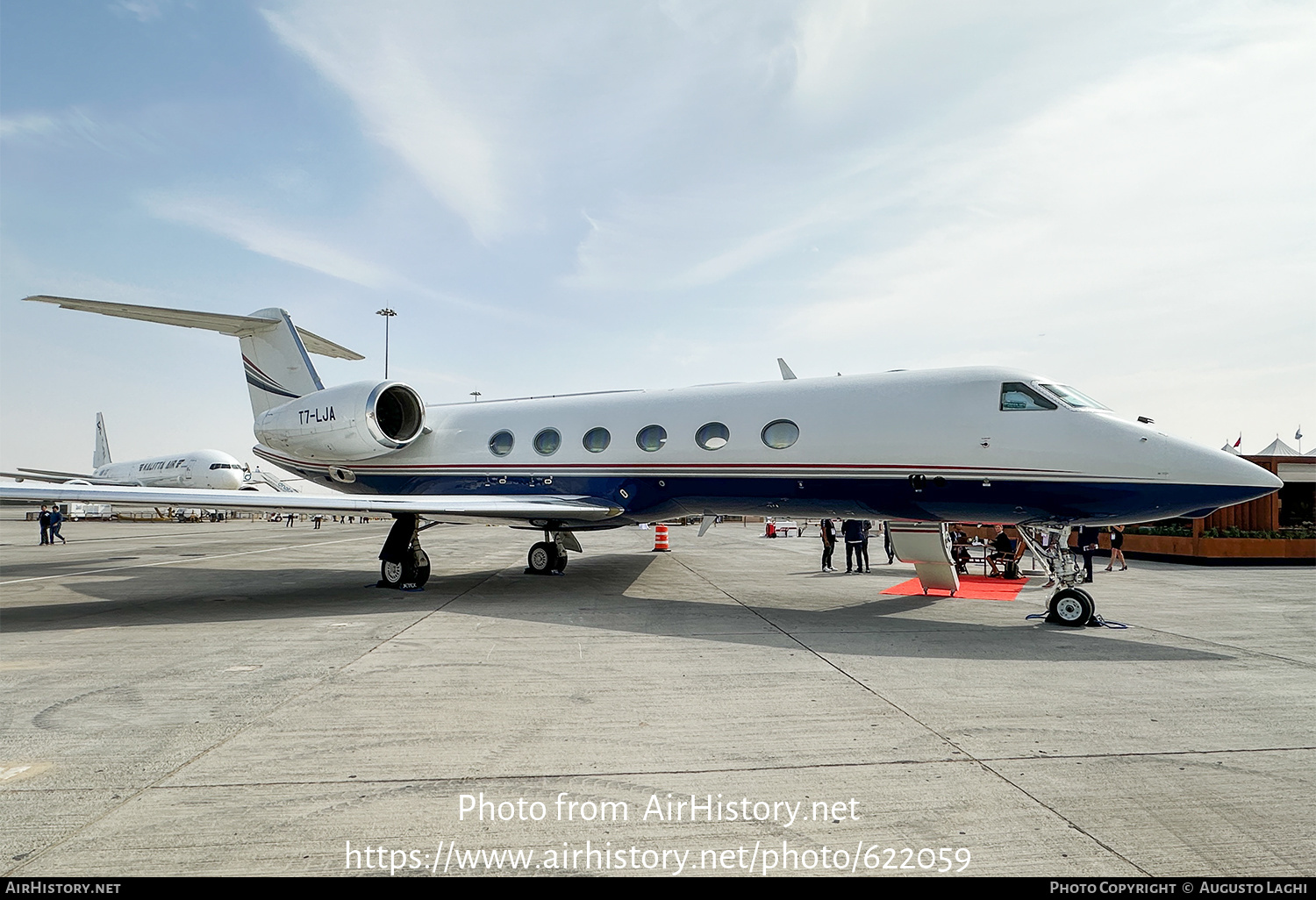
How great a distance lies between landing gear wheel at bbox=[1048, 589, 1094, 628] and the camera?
8.02 metres

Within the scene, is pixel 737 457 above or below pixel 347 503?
above

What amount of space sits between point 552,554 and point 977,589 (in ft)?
24.2

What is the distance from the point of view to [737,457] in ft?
33.3

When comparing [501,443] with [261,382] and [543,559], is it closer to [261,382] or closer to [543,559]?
[543,559]

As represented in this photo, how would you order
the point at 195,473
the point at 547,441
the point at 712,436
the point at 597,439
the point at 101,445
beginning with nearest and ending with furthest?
the point at 712,436 < the point at 597,439 < the point at 547,441 < the point at 195,473 < the point at 101,445

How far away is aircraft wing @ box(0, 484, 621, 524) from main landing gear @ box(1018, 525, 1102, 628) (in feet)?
19.0

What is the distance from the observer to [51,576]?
14.2 metres

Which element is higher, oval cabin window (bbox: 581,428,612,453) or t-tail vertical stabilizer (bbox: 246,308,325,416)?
t-tail vertical stabilizer (bbox: 246,308,325,416)

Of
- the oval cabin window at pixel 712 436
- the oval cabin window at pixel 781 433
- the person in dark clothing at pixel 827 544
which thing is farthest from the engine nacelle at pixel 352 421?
the person in dark clothing at pixel 827 544

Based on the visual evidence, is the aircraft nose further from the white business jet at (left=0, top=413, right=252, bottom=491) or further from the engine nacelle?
the white business jet at (left=0, top=413, right=252, bottom=491)

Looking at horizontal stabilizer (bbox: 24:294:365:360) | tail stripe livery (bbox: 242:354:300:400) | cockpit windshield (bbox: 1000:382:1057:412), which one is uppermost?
horizontal stabilizer (bbox: 24:294:365:360)

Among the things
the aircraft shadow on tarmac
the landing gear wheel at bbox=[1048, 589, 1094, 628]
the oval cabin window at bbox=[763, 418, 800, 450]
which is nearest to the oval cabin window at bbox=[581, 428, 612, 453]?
the aircraft shadow on tarmac

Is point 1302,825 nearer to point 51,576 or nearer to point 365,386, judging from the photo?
point 365,386

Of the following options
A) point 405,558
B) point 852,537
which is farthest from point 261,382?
point 852,537
